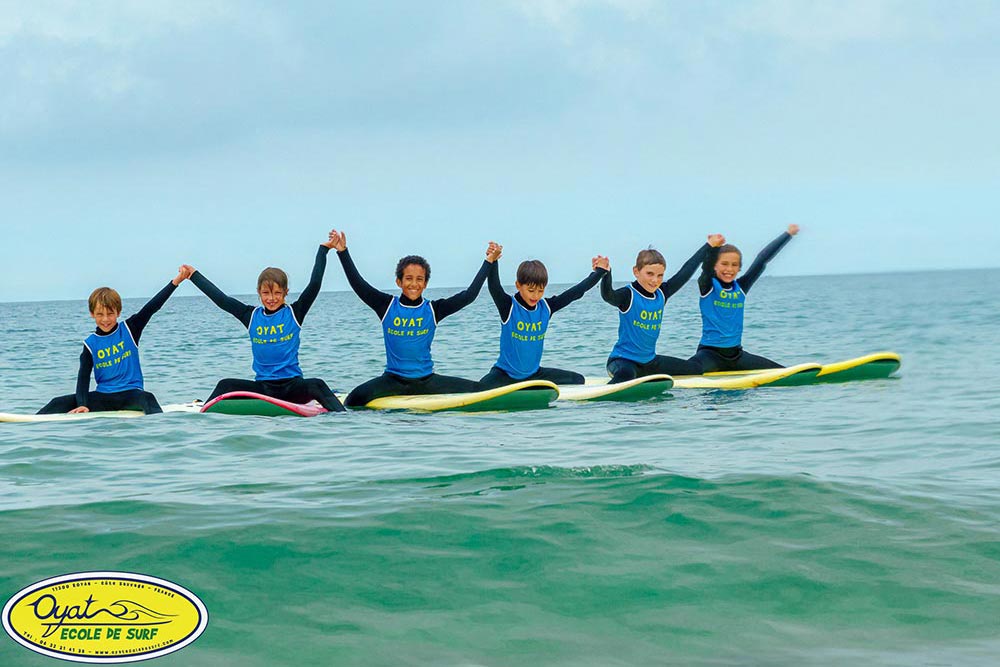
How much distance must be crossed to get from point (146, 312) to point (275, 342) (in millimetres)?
1296

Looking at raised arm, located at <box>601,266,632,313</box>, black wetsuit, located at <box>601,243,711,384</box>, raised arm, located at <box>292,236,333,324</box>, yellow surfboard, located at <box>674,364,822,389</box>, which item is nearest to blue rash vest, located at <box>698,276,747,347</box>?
black wetsuit, located at <box>601,243,711,384</box>

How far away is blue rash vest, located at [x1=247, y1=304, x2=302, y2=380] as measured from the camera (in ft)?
31.6

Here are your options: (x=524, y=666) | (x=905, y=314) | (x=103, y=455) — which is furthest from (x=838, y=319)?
(x=524, y=666)

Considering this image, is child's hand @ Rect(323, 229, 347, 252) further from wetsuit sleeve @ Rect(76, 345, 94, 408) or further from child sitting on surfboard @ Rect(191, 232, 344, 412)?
wetsuit sleeve @ Rect(76, 345, 94, 408)

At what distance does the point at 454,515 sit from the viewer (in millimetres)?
5188

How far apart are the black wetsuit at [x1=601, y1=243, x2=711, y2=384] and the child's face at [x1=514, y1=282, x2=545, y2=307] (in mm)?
855

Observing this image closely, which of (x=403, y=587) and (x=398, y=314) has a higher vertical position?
(x=398, y=314)

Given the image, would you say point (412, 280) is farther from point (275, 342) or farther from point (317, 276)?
point (275, 342)

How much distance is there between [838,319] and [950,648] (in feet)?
86.6

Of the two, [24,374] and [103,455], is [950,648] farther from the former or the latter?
Result: [24,374]

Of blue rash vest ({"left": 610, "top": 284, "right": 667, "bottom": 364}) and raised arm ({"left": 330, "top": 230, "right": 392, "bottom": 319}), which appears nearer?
raised arm ({"left": 330, "top": 230, "right": 392, "bottom": 319})

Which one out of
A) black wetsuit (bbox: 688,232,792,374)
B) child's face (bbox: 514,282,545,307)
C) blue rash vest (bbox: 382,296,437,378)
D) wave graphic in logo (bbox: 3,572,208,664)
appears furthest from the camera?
black wetsuit (bbox: 688,232,792,374)

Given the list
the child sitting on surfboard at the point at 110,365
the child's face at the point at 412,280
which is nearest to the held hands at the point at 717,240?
the child's face at the point at 412,280

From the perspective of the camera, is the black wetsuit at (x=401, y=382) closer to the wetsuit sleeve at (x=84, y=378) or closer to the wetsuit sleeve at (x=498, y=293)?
the wetsuit sleeve at (x=498, y=293)
